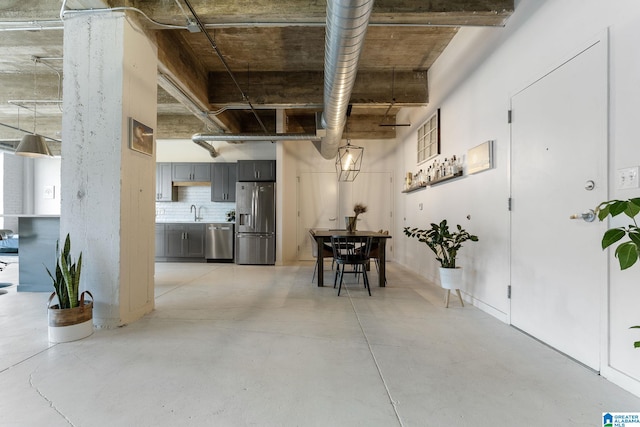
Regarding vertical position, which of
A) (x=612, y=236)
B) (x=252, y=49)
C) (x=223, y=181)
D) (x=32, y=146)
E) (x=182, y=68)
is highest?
(x=252, y=49)

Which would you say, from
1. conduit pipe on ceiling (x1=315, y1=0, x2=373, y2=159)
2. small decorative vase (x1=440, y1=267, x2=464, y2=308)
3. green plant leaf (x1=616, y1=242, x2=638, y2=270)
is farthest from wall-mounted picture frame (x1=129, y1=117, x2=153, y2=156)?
green plant leaf (x1=616, y1=242, x2=638, y2=270)

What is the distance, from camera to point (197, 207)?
723 cm

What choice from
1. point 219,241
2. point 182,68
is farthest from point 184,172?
point 182,68

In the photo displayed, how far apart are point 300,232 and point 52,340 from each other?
5.14 m

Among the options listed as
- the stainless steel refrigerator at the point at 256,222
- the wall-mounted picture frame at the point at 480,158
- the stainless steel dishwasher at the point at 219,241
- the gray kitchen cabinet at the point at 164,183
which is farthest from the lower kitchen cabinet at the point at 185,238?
the wall-mounted picture frame at the point at 480,158

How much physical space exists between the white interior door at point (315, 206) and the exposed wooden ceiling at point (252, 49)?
2337 mm

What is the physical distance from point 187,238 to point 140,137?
4188 mm

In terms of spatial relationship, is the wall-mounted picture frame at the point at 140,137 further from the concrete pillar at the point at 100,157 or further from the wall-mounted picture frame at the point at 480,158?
the wall-mounted picture frame at the point at 480,158

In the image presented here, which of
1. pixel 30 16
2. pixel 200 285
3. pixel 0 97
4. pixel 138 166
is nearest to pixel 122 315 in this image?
pixel 138 166

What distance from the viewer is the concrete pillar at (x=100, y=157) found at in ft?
8.36

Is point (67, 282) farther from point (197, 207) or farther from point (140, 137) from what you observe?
point (197, 207)

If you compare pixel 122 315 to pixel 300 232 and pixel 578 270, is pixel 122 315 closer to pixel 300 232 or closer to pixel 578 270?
pixel 578 270

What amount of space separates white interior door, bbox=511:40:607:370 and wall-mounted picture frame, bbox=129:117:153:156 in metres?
3.46

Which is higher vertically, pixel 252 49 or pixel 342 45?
pixel 252 49
